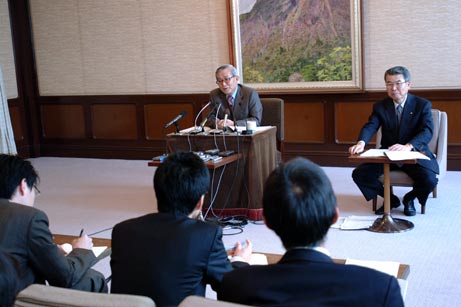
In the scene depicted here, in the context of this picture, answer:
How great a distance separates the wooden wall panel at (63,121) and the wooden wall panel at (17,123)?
33cm

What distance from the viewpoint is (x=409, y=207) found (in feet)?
16.0

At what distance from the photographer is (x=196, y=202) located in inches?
84.7

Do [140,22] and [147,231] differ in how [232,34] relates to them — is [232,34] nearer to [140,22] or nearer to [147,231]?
[140,22]

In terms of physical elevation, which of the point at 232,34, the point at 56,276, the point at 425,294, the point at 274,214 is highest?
the point at 232,34

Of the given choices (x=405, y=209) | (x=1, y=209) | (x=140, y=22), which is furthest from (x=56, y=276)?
(x=140, y=22)

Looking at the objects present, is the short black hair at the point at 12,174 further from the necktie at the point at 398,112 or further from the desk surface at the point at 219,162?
the necktie at the point at 398,112

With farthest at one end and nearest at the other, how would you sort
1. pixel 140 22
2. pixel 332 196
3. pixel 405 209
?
1. pixel 140 22
2. pixel 405 209
3. pixel 332 196

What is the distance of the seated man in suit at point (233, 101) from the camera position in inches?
212

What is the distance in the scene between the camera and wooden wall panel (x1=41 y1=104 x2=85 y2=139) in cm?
847

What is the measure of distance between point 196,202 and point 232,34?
517cm

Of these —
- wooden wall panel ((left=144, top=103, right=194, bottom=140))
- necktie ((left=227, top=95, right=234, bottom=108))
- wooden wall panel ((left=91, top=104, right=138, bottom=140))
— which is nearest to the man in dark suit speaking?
necktie ((left=227, top=95, right=234, bottom=108))

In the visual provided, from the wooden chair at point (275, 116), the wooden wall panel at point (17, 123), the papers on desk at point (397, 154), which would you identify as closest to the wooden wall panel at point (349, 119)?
the wooden chair at point (275, 116)

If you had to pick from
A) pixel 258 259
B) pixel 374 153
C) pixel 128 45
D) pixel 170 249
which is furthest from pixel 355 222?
pixel 128 45

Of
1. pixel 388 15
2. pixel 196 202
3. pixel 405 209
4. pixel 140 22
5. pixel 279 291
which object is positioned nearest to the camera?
pixel 279 291
